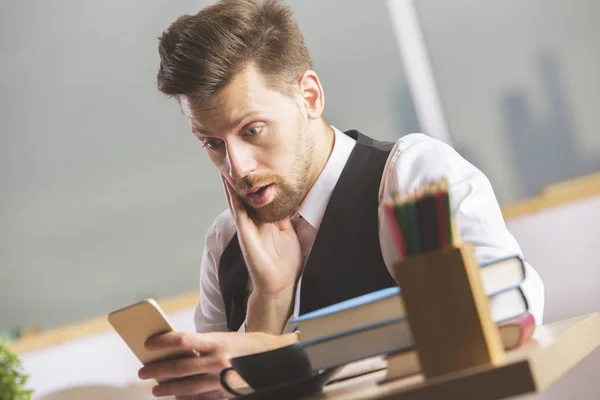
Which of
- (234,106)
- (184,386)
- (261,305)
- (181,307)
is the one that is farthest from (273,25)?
(181,307)

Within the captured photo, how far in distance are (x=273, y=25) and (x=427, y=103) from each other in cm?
116

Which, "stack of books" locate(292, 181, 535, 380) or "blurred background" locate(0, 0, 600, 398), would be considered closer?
"stack of books" locate(292, 181, 535, 380)

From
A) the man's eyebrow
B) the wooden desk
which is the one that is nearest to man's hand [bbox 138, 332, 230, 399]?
the wooden desk

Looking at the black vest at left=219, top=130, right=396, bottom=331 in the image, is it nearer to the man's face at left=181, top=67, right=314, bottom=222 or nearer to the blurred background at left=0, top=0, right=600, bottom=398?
the man's face at left=181, top=67, right=314, bottom=222

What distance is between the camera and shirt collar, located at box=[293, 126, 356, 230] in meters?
1.88

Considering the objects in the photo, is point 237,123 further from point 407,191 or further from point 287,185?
point 407,191

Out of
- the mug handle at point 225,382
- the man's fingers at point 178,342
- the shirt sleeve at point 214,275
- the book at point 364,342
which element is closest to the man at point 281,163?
the shirt sleeve at point 214,275

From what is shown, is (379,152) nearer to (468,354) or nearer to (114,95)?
(468,354)

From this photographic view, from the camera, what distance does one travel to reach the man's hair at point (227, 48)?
177 centimetres

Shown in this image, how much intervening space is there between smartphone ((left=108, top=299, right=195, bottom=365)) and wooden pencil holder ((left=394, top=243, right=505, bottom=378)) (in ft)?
1.68

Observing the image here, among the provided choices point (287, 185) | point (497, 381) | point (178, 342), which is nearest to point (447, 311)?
point (497, 381)

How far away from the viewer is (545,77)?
2811 mm

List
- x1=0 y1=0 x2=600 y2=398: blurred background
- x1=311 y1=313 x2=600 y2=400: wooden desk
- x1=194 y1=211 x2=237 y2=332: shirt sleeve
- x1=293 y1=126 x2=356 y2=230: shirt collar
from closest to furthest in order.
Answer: x1=311 y1=313 x2=600 y2=400: wooden desk → x1=293 y1=126 x2=356 y2=230: shirt collar → x1=194 y1=211 x2=237 y2=332: shirt sleeve → x1=0 y1=0 x2=600 y2=398: blurred background

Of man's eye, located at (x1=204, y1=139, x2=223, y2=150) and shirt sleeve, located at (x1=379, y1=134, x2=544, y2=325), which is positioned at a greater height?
man's eye, located at (x1=204, y1=139, x2=223, y2=150)
